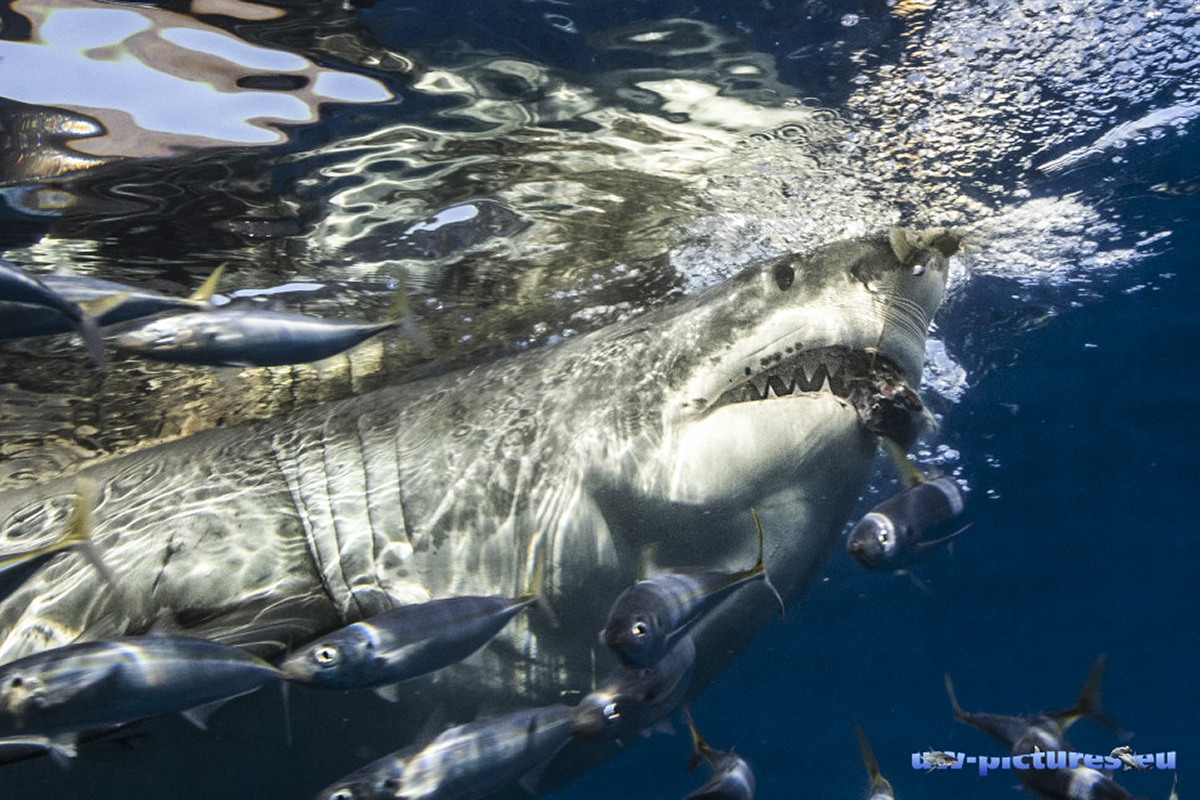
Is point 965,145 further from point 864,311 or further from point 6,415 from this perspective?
point 6,415

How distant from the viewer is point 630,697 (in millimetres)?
3119

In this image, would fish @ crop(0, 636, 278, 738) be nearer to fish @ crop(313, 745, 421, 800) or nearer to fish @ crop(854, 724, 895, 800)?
fish @ crop(313, 745, 421, 800)

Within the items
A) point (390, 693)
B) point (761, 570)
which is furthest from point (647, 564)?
point (390, 693)

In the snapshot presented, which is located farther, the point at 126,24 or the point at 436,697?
the point at 126,24

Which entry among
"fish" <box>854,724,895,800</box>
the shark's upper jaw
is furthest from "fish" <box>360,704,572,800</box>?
"fish" <box>854,724,895,800</box>

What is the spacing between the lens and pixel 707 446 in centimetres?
358

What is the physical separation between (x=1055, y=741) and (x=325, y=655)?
387 cm

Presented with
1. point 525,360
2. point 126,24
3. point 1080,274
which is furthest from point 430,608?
point 1080,274

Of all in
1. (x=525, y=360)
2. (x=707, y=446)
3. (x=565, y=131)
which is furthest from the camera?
(x=565, y=131)

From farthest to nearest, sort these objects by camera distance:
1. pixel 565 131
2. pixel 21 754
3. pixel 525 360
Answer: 1. pixel 565 131
2. pixel 525 360
3. pixel 21 754

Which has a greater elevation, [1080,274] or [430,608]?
[1080,274]

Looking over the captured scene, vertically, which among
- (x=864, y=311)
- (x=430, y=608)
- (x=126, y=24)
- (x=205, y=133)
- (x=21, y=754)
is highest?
(x=126, y=24)

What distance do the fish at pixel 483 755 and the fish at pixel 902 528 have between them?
2005 mm

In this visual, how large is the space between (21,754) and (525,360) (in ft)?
8.92
